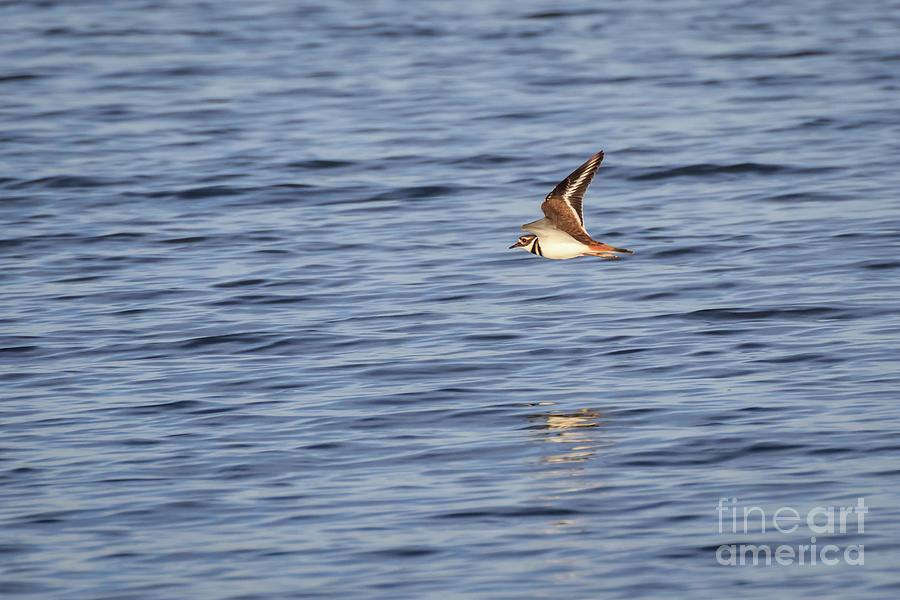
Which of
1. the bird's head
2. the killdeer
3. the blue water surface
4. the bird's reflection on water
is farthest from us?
the bird's head

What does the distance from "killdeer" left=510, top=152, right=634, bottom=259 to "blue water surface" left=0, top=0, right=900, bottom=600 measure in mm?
963

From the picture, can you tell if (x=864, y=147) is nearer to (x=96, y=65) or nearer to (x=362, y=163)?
(x=362, y=163)

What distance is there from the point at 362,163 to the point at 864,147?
277 inches

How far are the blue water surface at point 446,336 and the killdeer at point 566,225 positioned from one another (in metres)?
0.96

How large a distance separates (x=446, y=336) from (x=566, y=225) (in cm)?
175

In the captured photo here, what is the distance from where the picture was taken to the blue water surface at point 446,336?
9.17 m

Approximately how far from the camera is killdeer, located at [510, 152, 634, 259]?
39.5 feet

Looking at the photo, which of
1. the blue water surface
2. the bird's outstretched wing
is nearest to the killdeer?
the bird's outstretched wing

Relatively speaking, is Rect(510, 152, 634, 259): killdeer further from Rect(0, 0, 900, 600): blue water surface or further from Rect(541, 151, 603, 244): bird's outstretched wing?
Rect(0, 0, 900, 600): blue water surface

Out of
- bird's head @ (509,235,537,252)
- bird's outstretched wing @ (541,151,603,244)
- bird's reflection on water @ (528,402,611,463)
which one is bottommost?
bird's reflection on water @ (528,402,611,463)

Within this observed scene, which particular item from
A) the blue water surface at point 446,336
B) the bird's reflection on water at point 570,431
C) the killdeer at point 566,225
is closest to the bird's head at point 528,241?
the killdeer at point 566,225

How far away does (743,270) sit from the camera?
15344 millimetres

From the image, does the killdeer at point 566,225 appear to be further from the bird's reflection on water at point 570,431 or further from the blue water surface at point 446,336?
A: the bird's reflection on water at point 570,431

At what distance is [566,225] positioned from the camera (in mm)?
12203
